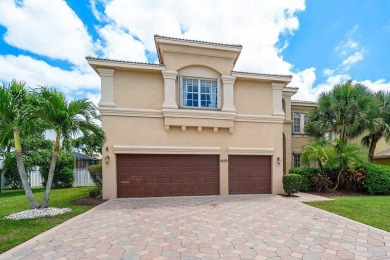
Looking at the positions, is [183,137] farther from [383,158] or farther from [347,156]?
[383,158]

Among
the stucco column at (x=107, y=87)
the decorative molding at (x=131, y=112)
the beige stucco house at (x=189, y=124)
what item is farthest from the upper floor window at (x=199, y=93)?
the stucco column at (x=107, y=87)

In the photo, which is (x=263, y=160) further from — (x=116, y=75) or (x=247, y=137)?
(x=116, y=75)

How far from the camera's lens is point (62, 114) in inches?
302

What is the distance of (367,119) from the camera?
555 inches

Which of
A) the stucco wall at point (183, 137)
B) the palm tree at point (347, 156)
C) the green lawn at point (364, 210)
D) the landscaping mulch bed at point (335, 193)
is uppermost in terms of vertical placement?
the stucco wall at point (183, 137)

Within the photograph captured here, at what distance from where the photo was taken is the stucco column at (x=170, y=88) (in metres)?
10.9

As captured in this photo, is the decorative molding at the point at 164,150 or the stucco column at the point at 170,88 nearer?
the decorative molding at the point at 164,150

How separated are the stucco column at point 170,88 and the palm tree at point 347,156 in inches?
408

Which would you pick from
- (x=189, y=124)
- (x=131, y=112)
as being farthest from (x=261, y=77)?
(x=131, y=112)

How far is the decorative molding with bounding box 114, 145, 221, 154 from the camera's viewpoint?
10555mm

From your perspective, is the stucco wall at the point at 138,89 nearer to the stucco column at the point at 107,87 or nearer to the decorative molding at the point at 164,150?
the stucco column at the point at 107,87

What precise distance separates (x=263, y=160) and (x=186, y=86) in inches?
248

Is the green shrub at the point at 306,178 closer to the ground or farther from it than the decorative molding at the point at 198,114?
closer to the ground

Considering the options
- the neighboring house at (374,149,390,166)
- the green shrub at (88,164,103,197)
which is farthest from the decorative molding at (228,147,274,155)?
the neighboring house at (374,149,390,166)
